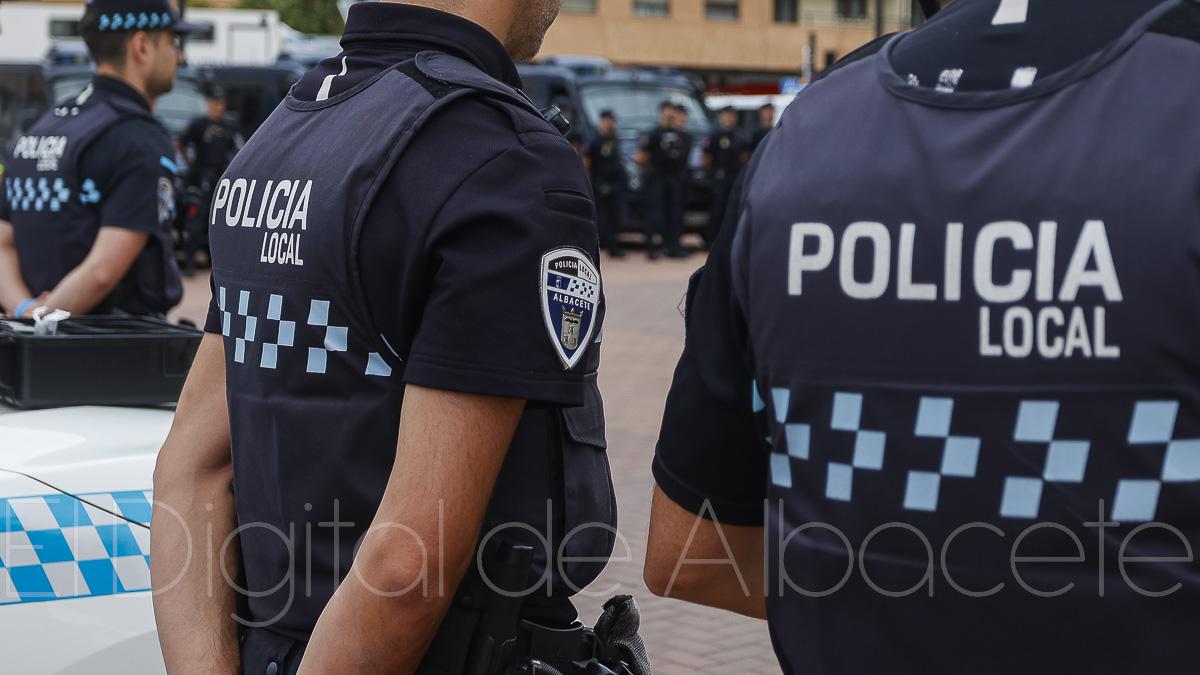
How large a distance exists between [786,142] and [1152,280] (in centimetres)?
36

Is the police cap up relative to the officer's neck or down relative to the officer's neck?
up

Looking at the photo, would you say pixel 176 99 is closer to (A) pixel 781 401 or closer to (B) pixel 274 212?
(B) pixel 274 212

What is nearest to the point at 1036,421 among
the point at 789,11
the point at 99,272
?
the point at 99,272

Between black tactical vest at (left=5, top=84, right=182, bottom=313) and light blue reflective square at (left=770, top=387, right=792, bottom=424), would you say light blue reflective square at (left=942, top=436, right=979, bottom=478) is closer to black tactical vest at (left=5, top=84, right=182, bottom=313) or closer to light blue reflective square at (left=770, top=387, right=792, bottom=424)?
light blue reflective square at (left=770, top=387, right=792, bottom=424)

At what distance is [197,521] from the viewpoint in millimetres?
1742

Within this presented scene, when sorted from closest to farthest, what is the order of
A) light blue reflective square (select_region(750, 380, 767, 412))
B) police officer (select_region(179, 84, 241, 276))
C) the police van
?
light blue reflective square (select_region(750, 380, 767, 412))
police officer (select_region(179, 84, 241, 276))
the police van

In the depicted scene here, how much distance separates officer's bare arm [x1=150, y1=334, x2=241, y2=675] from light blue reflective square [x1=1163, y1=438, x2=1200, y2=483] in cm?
119

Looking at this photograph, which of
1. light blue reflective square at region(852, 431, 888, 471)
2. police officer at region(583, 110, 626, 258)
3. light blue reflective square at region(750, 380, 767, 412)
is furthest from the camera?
police officer at region(583, 110, 626, 258)

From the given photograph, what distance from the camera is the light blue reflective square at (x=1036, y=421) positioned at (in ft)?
3.61

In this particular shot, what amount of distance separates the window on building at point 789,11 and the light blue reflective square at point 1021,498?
44162 mm

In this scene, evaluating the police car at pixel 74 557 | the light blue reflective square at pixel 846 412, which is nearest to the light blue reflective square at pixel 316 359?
the light blue reflective square at pixel 846 412

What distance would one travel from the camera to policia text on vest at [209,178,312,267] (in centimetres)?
149

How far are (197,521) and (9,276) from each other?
2.35 m

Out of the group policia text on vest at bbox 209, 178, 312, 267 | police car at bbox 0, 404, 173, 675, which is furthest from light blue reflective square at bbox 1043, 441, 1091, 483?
police car at bbox 0, 404, 173, 675
